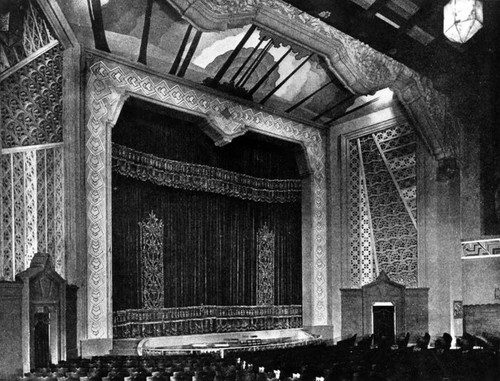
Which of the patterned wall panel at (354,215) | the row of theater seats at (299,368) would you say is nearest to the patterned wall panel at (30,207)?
the row of theater seats at (299,368)

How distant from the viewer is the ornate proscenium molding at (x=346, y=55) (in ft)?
28.5

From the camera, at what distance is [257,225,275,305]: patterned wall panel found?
14423 millimetres

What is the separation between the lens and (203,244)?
43.9ft

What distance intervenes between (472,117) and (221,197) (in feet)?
20.3

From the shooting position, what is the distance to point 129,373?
5.67 m

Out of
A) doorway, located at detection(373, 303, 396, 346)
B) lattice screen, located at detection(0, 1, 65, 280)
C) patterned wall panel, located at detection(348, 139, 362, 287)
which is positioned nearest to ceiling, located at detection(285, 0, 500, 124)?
patterned wall panel, located at detection(348, 139, 362, 287)

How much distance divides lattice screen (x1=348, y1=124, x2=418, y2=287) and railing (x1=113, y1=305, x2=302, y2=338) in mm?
2163

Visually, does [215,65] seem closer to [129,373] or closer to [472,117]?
[472,117]

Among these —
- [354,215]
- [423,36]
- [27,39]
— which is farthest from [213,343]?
[423,36]

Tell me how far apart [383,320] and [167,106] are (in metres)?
6.96

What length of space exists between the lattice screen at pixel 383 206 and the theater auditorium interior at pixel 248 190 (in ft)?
0.17

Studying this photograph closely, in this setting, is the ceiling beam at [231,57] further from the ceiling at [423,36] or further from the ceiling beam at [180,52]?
the ceiling at [423,36]

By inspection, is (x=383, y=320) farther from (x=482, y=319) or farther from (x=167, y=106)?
(x=167, y=106)

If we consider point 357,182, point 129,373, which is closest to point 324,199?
point 357,182
